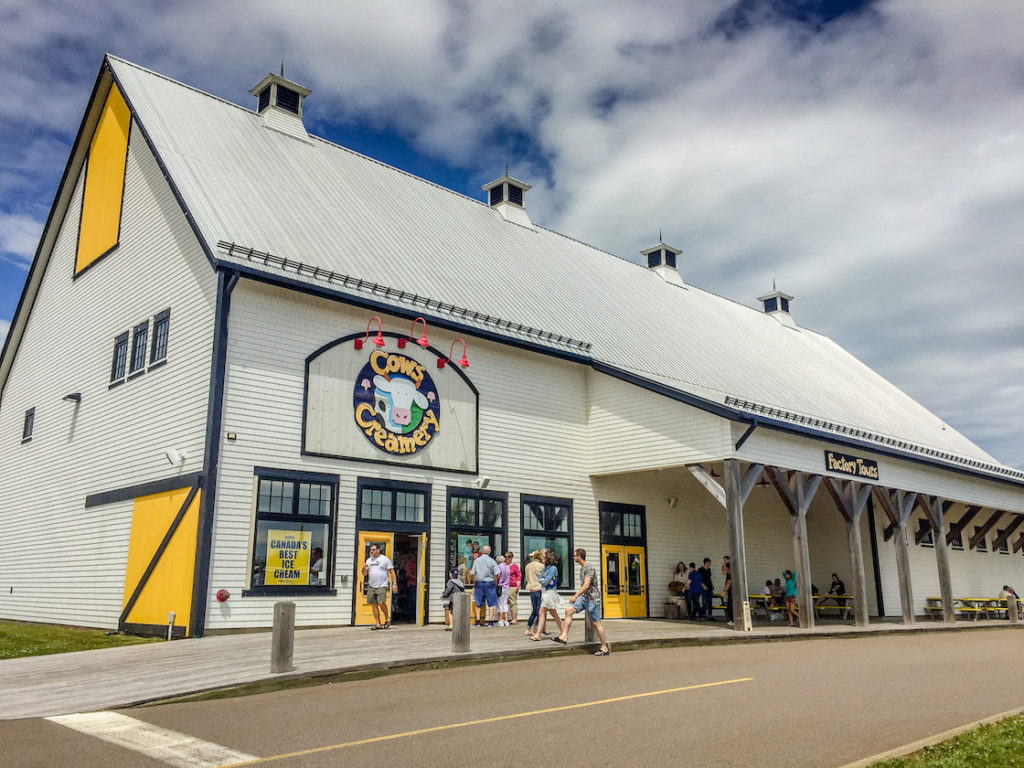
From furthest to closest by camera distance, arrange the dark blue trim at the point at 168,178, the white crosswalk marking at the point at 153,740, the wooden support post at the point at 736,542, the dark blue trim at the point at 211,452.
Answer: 1. the wooden support post at the point at 736,542
2. the dark blue trim at the point at 168,178
3. the dark blue trim at the point at 211,452
4. the white crosswalk marking at the point at 153,740

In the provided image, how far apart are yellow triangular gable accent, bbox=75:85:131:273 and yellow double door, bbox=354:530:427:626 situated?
9975mm

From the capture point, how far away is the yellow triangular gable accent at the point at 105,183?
21.5 metres

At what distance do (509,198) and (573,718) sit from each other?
78.4 ft

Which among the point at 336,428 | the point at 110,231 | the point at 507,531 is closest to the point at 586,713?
the point at 336,428

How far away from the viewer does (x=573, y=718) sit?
26.6ft

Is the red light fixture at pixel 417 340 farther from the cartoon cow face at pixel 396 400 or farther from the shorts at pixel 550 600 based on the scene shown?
the shorts at pixel 550 600

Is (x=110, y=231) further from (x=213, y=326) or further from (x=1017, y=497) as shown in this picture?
(x=1017, y=497)

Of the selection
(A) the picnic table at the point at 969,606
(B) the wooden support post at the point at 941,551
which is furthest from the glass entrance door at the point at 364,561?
(A) the picnic table at the point at 969,606

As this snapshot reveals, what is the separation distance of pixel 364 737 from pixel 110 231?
59.1 feet

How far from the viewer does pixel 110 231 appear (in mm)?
21594

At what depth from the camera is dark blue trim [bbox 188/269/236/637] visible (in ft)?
49.3

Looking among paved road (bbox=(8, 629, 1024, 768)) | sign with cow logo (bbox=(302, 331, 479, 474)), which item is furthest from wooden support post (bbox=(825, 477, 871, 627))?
sign with cow logo (bbox=(302, 331, 479, 474))

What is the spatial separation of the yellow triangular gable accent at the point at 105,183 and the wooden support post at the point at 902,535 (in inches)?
852

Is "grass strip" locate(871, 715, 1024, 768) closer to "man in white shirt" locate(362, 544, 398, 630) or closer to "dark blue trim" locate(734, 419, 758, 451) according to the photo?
"man in white shirt" locate(362, 544, 398, 630)
